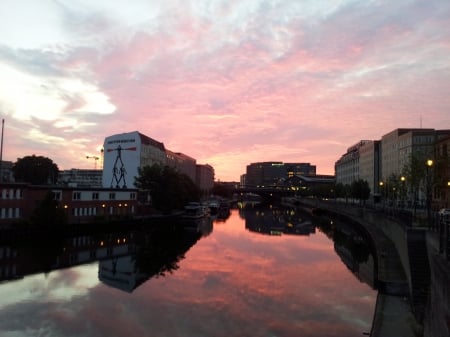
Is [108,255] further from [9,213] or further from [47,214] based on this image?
[9,213]

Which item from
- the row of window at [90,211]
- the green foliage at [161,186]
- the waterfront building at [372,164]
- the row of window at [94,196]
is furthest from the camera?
the waterfront building at [372,164]

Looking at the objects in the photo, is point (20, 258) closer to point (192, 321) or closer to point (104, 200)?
→ point (192, 321)

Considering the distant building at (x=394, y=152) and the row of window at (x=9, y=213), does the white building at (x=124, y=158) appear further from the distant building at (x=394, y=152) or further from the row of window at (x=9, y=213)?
the row of window at (x=9, y=213)

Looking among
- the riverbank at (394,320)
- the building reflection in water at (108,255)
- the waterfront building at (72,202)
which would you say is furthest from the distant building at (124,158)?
the riverbank at (394,320)

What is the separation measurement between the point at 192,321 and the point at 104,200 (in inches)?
2159

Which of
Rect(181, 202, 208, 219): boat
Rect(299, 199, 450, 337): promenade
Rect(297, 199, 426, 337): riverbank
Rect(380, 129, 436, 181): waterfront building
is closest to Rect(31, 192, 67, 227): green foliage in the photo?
Rect(181, 202, 208, 219): boat

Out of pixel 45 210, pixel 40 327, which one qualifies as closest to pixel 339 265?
pixel 40 327

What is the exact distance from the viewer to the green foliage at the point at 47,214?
5934cm

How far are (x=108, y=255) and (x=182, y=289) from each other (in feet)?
63.9

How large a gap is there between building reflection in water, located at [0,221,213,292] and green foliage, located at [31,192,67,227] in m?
1.93

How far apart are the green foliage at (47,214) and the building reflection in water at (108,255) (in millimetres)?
1934

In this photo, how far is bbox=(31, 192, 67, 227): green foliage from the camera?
5934 centimetres

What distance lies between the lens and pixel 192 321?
27250mm

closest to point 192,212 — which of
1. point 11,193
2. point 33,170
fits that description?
point 11,193
